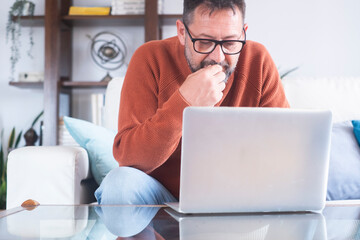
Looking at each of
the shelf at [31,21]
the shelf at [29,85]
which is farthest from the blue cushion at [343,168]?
the shelf at [31,21]

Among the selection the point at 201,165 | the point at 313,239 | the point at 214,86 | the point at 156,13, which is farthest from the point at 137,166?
the point at 156,13

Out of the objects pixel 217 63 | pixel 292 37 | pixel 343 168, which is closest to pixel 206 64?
pixel 217 63

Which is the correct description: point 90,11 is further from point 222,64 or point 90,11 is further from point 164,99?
point 222,64

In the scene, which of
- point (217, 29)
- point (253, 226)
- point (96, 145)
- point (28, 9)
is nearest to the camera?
point (253, 226)

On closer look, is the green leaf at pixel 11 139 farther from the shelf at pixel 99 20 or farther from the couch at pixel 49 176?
the couch at pixel 49 176

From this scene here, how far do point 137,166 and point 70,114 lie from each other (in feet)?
6.36

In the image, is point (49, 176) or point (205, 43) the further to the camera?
point (49, 176)

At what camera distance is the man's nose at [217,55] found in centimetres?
127

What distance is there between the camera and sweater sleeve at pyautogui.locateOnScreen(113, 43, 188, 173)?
1201 millimetres

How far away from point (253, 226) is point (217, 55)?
1.96 ft

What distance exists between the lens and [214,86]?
1.17m

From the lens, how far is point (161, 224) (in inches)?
32.1

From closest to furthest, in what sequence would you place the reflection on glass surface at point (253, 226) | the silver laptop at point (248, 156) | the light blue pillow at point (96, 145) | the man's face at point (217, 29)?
the reflection on glass surface at point (253, 226) → the silver laptop at point (248, 156) → the man's face at point (217, 29) → the light blue pillow at point (96, 145)

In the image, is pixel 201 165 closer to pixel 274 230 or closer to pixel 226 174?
pixel 226 174
